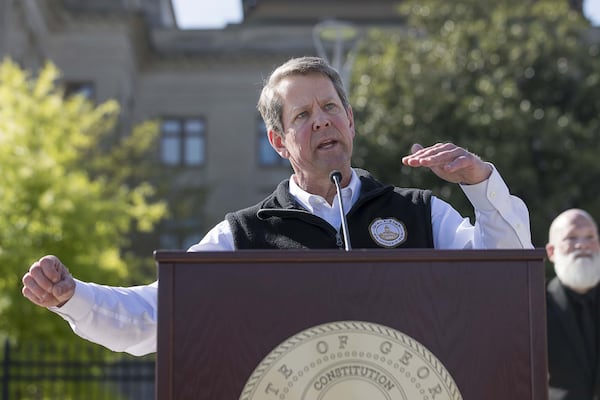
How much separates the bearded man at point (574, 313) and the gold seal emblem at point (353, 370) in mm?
3738

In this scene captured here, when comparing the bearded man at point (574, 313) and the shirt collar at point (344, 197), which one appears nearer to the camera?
the shirt collar at point (344, 197)

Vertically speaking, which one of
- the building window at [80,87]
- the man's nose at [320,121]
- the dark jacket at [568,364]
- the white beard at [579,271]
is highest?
the building window at [80,87]

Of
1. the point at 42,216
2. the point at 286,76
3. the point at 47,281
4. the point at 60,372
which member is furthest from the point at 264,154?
the point at 47,281

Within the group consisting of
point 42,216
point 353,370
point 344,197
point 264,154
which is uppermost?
point 264,154

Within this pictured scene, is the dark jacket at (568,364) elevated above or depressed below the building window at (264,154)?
below

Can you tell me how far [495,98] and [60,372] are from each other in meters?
9.95

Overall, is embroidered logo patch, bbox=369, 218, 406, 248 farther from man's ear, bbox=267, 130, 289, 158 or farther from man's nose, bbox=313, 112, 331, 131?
man's ear, bbox=267, 130, 289, 158

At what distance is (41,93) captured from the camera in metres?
15.4

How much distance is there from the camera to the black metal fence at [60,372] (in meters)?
12.6

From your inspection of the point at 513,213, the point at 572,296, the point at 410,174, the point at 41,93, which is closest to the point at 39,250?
the point at 41,93

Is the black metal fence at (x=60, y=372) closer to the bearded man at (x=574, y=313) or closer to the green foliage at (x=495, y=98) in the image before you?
the green foliage at (x=495, y=98)

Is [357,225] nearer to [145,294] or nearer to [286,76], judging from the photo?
[286,76]

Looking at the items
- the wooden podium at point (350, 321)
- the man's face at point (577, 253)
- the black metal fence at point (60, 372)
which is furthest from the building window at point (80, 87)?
the wooden podium at point (350, 321)

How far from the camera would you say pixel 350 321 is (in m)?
2.56
